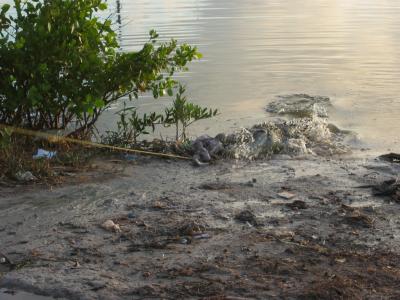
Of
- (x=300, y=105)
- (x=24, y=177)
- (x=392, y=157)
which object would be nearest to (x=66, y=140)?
(x=24, y=177)

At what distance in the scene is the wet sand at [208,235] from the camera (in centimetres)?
363

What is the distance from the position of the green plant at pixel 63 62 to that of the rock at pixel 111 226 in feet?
5.27

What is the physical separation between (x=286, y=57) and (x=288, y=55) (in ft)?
0.84

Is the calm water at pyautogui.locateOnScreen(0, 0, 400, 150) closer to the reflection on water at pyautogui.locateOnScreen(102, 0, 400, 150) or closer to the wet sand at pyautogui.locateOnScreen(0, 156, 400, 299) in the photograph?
the reflection on water at pyautogui.locateOnScreen(102, 0, 400, 150)

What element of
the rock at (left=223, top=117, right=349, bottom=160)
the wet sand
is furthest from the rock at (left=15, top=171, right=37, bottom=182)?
the rock at (left=223, top=117, right=349, bottom=160)

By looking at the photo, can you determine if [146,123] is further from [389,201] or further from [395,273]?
[395,273]

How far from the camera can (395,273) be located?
12.2 ft

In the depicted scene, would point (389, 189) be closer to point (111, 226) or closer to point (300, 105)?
point (111, 226)

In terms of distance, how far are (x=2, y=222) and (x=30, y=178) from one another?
854mm

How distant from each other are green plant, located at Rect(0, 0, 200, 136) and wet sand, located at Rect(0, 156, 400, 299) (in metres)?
0.79

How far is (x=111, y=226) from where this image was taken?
452cm

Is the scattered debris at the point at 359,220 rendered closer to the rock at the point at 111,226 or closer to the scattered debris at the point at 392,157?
the rock at the point at 111,226

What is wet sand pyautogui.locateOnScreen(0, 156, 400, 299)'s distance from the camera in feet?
11.9

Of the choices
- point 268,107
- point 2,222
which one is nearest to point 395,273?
point 2,222
